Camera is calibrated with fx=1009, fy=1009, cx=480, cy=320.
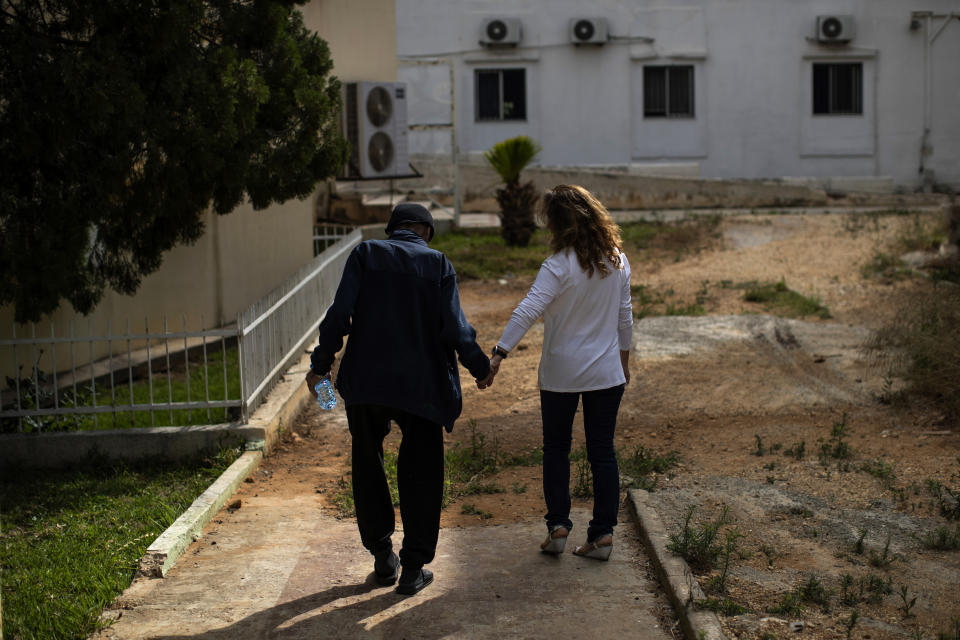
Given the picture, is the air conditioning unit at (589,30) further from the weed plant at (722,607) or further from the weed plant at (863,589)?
the weed plant at (722,607)

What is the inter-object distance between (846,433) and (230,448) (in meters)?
4.06

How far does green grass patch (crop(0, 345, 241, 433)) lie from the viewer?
22.8ft

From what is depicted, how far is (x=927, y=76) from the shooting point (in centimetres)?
2234

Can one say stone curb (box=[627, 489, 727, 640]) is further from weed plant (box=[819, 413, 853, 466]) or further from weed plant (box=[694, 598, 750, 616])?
weed plant (box=[819, 413, 853, 466])

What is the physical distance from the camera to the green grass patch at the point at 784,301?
10.6 m

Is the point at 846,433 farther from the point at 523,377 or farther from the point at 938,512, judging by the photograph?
the point at 523,377

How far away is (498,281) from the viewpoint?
1365cm

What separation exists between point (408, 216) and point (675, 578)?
1.91 m

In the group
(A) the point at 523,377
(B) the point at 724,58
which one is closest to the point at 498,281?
(A) the point at 523,377

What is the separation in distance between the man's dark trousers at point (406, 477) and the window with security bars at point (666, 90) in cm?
1930

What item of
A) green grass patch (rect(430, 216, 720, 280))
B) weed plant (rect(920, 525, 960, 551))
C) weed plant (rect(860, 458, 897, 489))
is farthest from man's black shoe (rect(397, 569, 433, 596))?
green grass patch (rect(430, 216, 720, 280))

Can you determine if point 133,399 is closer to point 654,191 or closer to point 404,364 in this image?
point 404,364

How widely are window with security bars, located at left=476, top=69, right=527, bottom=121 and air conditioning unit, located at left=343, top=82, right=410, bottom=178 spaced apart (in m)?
6.11

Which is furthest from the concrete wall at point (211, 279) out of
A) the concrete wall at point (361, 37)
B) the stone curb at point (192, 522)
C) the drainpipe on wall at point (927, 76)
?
the drainpipe on wall at point (927, 76)
